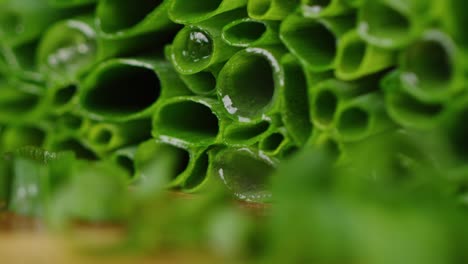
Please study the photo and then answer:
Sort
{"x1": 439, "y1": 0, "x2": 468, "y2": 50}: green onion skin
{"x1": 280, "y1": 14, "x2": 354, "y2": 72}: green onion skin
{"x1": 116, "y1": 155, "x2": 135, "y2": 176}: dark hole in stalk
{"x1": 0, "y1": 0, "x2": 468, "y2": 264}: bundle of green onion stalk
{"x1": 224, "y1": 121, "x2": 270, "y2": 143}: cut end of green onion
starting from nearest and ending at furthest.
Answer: {"x1": 0, "y1": 0, "x2": 468, "y2": 264}: bundle of green onion stalk < {"x1": 439, "y1": 0, "x2": 468, "y2": 50}: green onion skin < {"x1": 280, "y1": 14, "x2": 354, "y2": 72}: green onion skin < {"x1": 224, "y1": 121, "x2": 270, "y2": 143}: cut end of green onion < {"x1": 116, "y1": 155, "x2": 135, "y2": 176}: dark hole in stalk

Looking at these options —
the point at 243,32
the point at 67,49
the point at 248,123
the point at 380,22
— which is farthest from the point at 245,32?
the point at 67,49

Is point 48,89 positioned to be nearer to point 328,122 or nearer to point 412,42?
point 328,122

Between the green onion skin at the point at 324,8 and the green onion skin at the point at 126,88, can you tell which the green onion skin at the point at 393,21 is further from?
the green onion skin at the point at 126,88

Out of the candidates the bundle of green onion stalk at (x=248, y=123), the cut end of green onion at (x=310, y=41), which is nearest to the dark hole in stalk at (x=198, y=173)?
the bundle of green onion stalk at (x=248, y=123)

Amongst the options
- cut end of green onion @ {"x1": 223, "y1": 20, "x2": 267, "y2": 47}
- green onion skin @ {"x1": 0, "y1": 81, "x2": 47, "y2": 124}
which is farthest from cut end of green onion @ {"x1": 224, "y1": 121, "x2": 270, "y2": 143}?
green onion skin @ {"x1": 0, "y1": 81, "x2": 47, "y2": 124}

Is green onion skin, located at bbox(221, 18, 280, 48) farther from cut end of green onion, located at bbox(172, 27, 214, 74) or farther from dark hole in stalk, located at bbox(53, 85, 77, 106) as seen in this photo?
dark hole in stalk, located at bbox(53, 85, 77, 106)

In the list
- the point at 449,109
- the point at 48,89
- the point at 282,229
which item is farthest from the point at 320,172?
the point at 48,89
